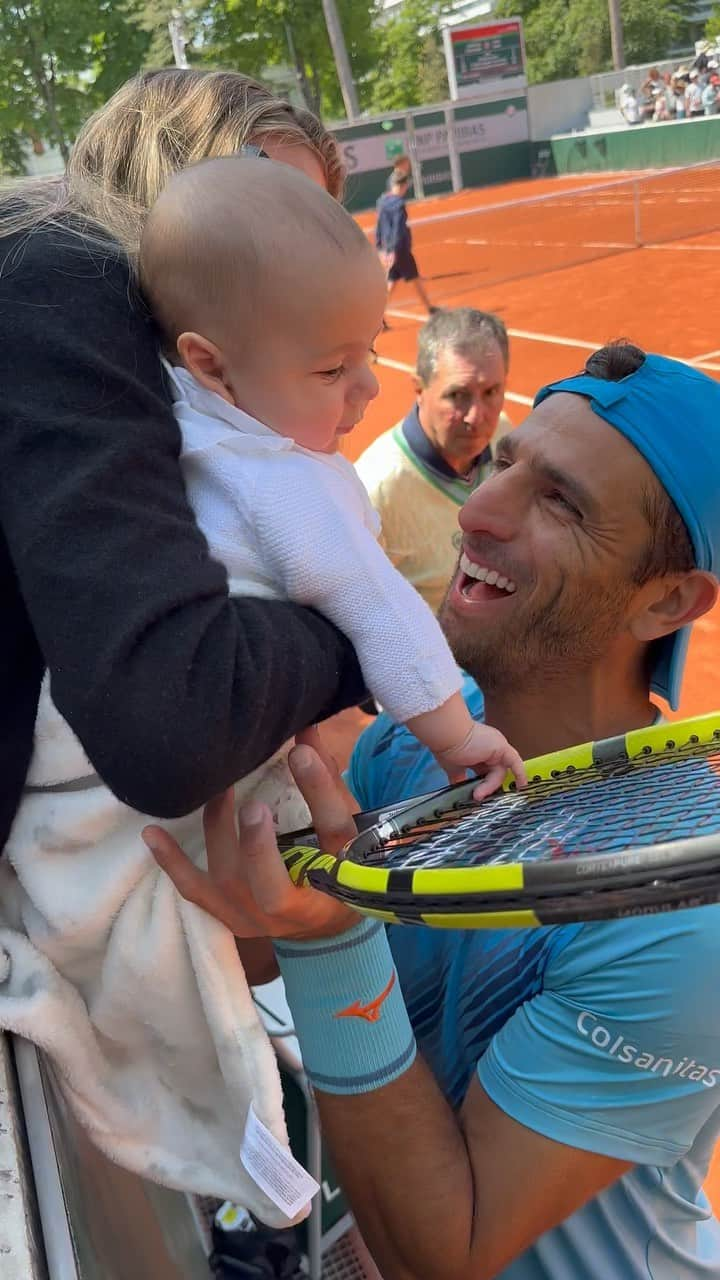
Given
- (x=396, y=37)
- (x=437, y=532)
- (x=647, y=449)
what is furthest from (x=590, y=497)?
(x=396, y=37)

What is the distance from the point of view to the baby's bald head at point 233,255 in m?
1.37

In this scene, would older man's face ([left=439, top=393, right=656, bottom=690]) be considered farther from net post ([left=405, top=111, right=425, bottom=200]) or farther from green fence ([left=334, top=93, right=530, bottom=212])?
net post ([left=405, top=111, right=425, bottom=200])

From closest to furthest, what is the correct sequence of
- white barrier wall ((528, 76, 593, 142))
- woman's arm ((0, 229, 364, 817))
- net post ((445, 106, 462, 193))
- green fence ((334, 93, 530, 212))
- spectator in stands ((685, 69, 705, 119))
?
woman's arm ((0, 229, 364, 817))
spectator in stands ((685, 69, 705, 119))
green fence ((334, 93, 530, 212))
net post ((445, 106, 462, 193))
white barrier wall ((528, 76, 593, 142))

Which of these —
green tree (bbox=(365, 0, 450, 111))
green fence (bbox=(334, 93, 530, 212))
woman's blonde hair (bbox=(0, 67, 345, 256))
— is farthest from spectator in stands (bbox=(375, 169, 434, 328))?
green tree (bbox=(365, 0, 450, 111))

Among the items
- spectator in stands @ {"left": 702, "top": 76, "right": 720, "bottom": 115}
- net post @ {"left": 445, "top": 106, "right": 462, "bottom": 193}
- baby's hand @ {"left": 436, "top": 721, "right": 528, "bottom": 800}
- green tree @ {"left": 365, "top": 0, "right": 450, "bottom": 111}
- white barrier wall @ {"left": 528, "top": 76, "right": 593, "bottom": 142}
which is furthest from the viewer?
green tree @ {"left": 365, "top": 0, "right": 450, "bottom": 111}

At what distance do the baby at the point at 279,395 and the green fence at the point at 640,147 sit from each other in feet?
94.2

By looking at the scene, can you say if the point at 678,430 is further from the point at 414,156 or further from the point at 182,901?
the point at 414,156

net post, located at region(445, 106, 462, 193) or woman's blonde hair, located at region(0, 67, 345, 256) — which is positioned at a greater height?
woman's blonde hair, located at region(0, 67, 345, 256)

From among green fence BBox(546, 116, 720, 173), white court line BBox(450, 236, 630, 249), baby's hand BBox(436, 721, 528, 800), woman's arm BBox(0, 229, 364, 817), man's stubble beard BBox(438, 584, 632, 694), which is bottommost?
white court line BBox(450, 236, 630, 249)

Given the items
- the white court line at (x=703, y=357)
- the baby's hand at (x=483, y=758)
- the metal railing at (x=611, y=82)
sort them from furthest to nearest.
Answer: the metal railing at (x=611, y=82) → the white court line at (x=703, y=357) → the baby's hand at (x=483, y=758)

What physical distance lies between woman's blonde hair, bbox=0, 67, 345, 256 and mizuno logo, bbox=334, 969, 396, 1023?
1092mm

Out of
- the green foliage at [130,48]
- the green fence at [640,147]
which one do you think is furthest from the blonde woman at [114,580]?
the green foliage at [130,48]

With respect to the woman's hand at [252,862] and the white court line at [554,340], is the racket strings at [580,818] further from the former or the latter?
the white court line at [554,340]

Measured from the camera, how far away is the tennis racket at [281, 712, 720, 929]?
0.99m
